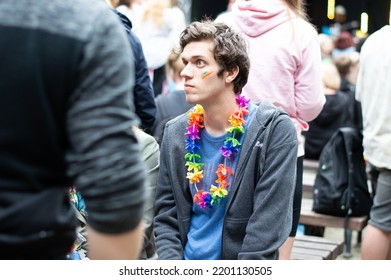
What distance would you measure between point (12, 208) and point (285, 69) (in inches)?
115

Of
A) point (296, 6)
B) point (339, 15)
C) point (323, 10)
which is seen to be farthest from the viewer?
point (339, 15)

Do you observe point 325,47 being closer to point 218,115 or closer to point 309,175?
point 309,175

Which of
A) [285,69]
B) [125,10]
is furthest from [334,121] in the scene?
[285,69]

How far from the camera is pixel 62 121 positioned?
1837mm

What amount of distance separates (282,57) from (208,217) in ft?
3.87

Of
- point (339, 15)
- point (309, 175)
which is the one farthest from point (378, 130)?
point (339, 15)

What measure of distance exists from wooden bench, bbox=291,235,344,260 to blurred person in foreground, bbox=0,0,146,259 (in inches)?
133

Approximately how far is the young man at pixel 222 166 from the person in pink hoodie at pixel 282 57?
2.25ft

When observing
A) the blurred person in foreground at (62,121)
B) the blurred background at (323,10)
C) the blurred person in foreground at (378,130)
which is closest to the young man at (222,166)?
the blurred person in foreground at (378,130)

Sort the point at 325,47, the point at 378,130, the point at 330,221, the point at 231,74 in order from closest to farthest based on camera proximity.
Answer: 1. the point at 231,74
2. the point at 378,130
3. the point at 330,221
4. the point at 325,47

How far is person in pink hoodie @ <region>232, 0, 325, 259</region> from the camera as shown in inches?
180

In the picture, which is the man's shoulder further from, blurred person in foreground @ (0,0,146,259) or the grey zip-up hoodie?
the grey zip-up hoodie

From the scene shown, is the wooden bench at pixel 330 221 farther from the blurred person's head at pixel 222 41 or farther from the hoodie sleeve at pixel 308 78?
the blurred person's head at pixel 222 41

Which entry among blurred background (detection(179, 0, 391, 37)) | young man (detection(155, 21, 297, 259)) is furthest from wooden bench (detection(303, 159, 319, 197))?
young man (detection(155, 21, 297, 259))
